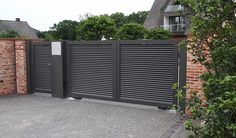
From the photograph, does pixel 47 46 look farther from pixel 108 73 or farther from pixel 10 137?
pixel 10 137

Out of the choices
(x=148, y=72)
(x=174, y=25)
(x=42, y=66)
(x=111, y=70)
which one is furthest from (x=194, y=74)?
(x=174, y=25)

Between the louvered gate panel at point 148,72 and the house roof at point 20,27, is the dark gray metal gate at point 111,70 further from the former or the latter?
the house roof at point 20,27

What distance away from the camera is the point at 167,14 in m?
33.7

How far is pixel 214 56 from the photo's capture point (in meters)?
3.02

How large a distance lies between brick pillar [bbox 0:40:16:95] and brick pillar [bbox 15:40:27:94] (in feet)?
0.48

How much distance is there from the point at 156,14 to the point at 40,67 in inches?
1111

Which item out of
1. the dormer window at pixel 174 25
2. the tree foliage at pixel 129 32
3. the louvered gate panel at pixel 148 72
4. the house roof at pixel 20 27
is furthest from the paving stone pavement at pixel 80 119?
the house roof at pixel 20 27

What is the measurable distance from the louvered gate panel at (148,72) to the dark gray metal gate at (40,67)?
2.49 metres

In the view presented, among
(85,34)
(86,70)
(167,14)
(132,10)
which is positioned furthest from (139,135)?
(132,10)

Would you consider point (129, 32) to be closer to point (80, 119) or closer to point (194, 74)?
point (194, 74)

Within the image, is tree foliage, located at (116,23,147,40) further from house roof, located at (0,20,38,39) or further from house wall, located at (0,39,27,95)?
house roof, located at (0,20,38,39)

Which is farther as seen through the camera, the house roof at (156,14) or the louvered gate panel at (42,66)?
the house roof at (156,14)

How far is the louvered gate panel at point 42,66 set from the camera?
929 cm

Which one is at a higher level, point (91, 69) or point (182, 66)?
point (182, 66)
